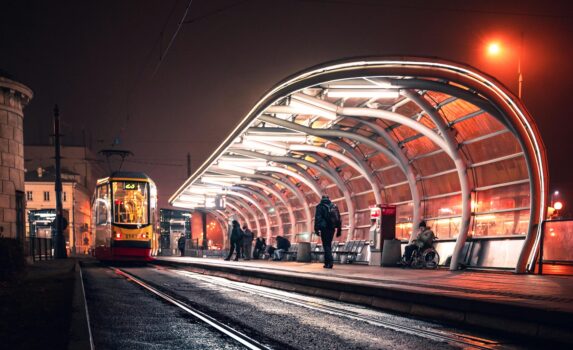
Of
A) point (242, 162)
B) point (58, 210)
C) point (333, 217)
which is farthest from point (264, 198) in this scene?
point (333, 217)

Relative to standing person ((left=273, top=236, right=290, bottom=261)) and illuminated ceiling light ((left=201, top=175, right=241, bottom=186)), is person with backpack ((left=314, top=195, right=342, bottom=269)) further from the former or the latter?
illuminated ceiling light ((left=201, top=175, right=241, bottom=186))

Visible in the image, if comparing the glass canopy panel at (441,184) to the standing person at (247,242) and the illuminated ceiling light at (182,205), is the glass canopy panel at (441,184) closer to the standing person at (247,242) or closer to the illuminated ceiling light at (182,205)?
the standing person at (247,242)

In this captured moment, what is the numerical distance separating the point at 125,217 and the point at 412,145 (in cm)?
1201

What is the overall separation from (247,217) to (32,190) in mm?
56502

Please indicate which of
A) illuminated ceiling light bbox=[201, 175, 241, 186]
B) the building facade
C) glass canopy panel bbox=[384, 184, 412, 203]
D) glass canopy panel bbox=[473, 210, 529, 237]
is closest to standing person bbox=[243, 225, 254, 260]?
illuminated ceiling light bbox=[201, 175, 241, 186]

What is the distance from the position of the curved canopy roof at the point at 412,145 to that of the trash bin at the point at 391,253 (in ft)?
3.72

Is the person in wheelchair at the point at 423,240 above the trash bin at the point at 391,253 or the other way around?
above

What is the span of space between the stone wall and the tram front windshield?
3929mm

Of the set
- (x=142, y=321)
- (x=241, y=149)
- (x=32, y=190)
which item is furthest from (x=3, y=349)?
(x=32, y=190)

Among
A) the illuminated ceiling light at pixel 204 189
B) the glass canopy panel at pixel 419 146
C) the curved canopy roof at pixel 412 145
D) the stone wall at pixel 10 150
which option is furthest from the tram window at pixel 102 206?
the glass canopy panel at pixel 419 146

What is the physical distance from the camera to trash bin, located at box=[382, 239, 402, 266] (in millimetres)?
21266

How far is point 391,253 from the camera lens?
21.4 m

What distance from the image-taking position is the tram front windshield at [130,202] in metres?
27.2

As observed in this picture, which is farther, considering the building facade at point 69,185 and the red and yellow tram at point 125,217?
the building facade at point 69,185
